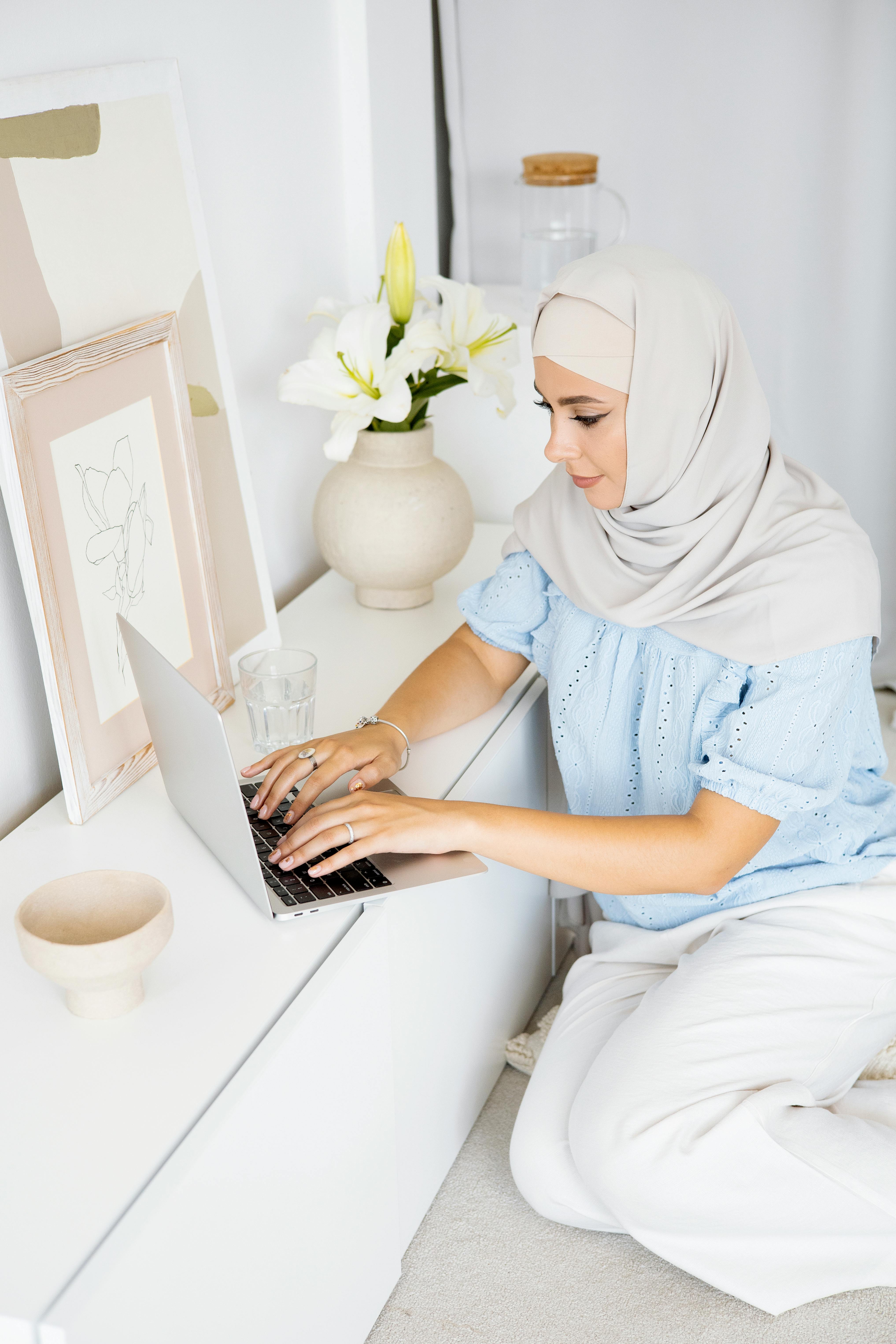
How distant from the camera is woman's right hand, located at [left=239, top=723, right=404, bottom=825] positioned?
1200 millimetres

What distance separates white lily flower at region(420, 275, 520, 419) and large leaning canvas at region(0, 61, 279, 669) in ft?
1.00

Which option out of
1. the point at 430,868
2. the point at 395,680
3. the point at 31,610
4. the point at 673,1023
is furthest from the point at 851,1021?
the point at 31,610

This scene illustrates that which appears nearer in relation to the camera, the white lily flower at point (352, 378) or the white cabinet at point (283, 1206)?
the white cabinet at point (283, 1206)

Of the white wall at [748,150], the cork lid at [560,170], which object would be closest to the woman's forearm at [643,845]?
the white wall at [748,150]

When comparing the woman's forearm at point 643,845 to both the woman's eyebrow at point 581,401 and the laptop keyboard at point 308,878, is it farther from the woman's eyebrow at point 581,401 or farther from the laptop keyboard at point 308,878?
the woman's eyebrow at point 581,401

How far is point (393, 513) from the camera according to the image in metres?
1.66

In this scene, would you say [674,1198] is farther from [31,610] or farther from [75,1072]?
[31,610]

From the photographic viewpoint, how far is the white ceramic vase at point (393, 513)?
166 centimetres

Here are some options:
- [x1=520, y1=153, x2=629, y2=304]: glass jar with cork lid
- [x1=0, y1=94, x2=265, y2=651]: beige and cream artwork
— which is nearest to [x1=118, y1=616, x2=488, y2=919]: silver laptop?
[x1=0, y1=94, x2=265, y2=651]: beige and cream artwork

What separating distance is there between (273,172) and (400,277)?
10.2 inches

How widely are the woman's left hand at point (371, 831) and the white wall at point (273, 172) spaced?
0.35 meters

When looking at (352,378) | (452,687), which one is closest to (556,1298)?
(452,687)

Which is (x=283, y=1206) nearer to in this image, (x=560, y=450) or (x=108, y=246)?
(x=560, y=450)

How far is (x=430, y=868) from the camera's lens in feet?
3.75
